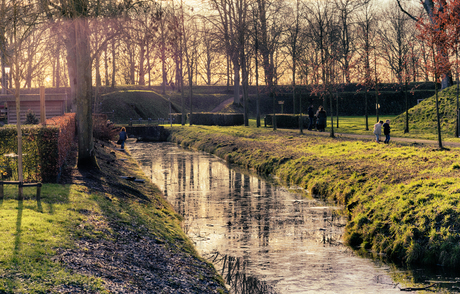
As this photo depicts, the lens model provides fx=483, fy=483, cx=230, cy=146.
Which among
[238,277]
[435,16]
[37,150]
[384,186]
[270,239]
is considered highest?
[435,16]

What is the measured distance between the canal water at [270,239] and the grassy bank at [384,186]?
2.13ft

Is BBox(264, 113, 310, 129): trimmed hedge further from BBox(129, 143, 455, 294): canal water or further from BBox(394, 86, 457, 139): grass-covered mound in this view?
BBox(129, 143, 455, 294): canal water

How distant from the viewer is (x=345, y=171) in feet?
57.4

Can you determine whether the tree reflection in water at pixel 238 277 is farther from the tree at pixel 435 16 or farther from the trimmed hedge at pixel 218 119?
the trimmed hedge at pixel 218 119

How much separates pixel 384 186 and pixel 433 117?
2099cm

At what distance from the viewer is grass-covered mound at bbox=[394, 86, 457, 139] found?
28984mm

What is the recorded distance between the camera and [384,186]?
13.9m

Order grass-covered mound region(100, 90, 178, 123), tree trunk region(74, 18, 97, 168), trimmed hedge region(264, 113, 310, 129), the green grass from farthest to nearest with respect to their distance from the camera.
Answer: grass-covered mound region(100, 90, 178, 123) → trimmed hedge region(264, 113, 310, 129) → tree trunk region(74, 18, 97, 168) → the green grass

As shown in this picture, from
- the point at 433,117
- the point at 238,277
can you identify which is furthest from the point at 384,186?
the point at 433,117

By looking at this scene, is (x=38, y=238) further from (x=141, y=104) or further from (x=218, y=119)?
(x=141, y=104)

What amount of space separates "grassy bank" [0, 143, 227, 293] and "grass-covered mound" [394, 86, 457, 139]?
2097 cm

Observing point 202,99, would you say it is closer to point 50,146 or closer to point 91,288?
point 50,146

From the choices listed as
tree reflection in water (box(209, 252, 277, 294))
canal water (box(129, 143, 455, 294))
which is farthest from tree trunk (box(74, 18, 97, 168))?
tree reflection in water (box(209, 252, 277, 294))

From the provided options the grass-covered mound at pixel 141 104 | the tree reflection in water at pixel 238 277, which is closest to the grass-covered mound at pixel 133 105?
the grass-covered mound at pixel 141 104
